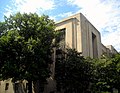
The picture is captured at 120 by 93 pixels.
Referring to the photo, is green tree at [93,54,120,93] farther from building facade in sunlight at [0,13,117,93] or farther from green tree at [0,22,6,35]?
green tree at [0,22,6,35]

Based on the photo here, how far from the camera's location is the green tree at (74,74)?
24047 mm

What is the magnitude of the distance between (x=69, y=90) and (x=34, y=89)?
6.10m

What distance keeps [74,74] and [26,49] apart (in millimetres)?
6093

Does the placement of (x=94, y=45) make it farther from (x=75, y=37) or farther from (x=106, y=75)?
(x=106, y=75)

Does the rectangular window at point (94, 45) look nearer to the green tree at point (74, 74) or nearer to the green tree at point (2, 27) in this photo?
the green tree at point (74, 74)

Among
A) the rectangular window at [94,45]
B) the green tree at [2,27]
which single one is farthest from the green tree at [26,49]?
the rectangular window at [94,45]

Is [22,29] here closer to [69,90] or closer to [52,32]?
[52,32]

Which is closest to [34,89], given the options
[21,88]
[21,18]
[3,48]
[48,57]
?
[21,88]

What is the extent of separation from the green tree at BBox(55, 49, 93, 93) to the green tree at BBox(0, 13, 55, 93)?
181 centimetres

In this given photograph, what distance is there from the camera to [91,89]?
80.4 ft

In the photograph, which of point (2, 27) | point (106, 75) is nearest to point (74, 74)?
point (106, 75)

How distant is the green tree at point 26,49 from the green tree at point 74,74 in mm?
1809

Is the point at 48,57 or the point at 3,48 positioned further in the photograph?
the point at 48,57

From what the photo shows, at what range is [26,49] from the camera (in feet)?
77.9
